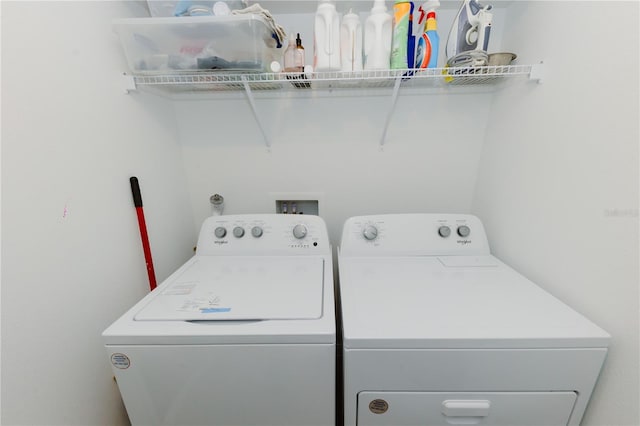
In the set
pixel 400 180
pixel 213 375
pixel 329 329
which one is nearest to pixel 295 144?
pixel 400 180

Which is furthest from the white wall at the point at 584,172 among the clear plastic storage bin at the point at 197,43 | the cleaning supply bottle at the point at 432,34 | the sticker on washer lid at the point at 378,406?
the clear plastic storage bin at the point at 197,43

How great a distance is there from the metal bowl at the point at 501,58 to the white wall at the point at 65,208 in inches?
69.6

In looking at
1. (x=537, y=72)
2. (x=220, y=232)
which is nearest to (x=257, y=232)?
(x=220, y=232)

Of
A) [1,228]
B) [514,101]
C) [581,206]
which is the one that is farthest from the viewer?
[514,101]

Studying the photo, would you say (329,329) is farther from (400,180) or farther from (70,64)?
(70,64)

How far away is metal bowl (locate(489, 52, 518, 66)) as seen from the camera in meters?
1.16

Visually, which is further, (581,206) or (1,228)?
(581,206)

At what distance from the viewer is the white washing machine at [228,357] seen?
0.77m

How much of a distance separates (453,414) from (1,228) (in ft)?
4.92

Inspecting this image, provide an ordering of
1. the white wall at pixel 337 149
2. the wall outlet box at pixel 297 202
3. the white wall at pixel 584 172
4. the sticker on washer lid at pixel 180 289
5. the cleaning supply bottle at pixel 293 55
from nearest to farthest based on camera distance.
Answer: the white wall at pixel 584 172 < the sticker on washer lid at pixel 180 289 < the cleaning supply bottle at pixel 293 55 < the white wall at pixel 337 149 < the wall outlet box at pixel 297 202

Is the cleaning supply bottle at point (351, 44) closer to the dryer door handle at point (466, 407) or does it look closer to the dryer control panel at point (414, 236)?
the dryer control panel at point (414, 236)

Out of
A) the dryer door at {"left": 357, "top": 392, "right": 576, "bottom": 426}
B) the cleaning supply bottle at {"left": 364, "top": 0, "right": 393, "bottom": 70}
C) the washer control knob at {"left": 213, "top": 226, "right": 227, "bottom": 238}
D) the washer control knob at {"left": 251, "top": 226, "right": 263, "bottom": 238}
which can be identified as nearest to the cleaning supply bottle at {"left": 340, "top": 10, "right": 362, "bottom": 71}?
the cleaning supply bottle at {"left": 364, "top": 0, "right": 393, "bottom": 70}

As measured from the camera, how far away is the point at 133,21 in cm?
101

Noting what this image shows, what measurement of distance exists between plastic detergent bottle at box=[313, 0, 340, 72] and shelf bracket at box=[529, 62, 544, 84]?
853 millimetres
